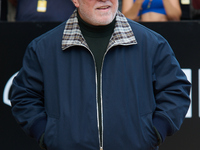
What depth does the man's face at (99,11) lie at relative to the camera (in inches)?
88.5

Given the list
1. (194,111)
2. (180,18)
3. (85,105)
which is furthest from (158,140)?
(180,18)

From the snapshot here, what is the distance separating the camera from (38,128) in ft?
7.33

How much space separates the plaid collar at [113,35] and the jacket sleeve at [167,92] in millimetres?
193

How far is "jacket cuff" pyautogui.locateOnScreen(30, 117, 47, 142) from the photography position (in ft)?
7.31

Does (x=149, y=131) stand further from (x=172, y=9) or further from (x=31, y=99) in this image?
(x=172, y=9)

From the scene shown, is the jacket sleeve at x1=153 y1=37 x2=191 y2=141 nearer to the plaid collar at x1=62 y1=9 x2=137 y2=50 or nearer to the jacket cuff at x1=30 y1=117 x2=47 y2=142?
the plaid collar at x1=62 y1=9 x2=137 y2=50

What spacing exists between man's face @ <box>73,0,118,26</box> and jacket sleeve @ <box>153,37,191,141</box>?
0.34 meters

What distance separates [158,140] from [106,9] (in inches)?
32.8

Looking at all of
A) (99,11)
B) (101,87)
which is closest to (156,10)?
(99,11)

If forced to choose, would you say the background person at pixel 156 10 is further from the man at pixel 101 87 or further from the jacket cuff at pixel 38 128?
the jacket cuff at pixel 38 128

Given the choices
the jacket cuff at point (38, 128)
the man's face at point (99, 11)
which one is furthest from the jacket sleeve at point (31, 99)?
the man's face at point (99, 11)

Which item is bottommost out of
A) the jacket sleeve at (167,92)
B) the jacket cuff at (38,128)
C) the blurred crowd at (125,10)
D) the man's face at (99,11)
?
the jacket cuff at (38,128)

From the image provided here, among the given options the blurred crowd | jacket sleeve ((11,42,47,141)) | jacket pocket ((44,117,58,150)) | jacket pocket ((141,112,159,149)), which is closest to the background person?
the blurred crowd

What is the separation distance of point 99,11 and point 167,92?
2.07ft
